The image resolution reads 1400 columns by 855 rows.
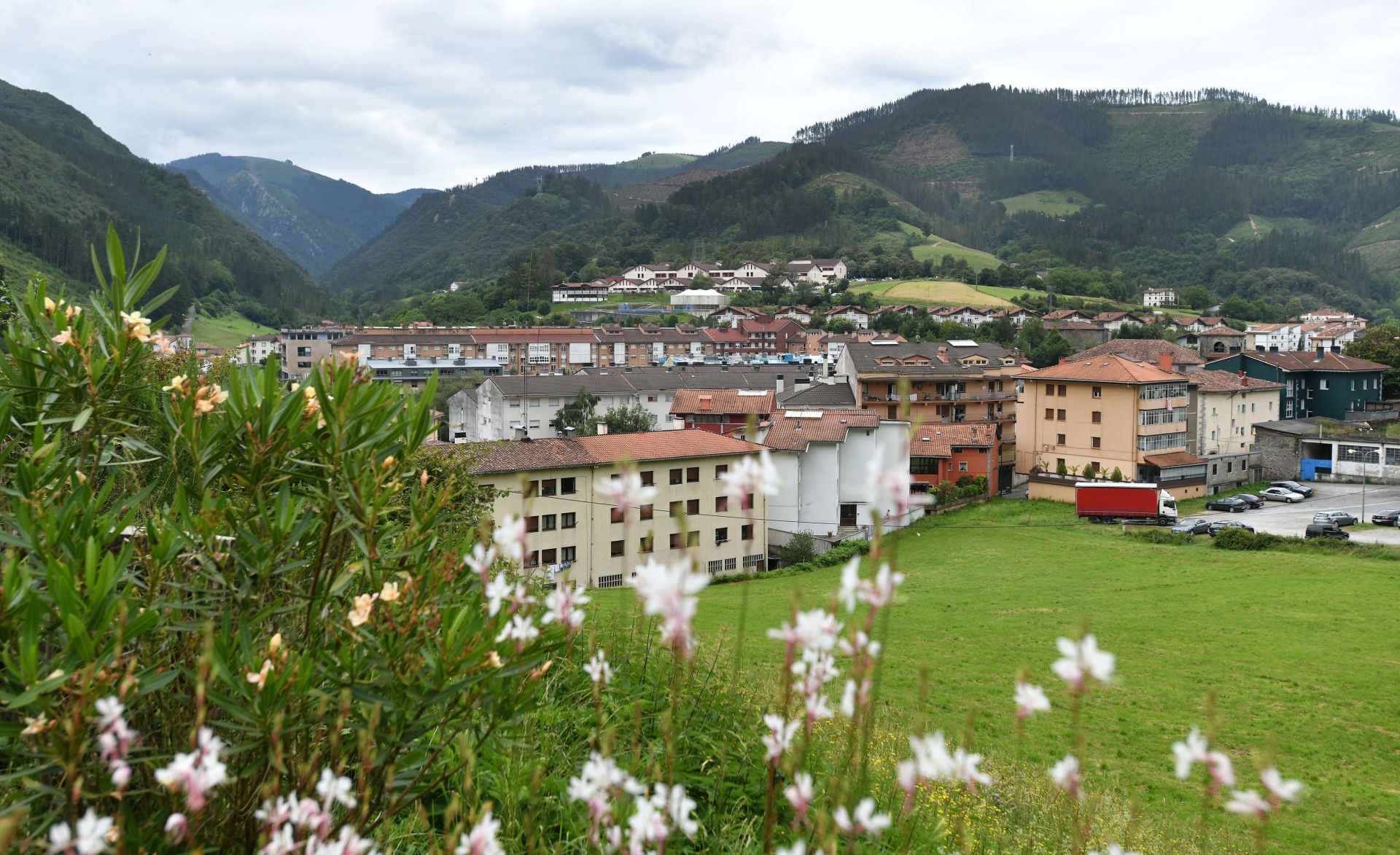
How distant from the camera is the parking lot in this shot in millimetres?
29859

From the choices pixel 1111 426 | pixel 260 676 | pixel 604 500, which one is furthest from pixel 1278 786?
Answer: pixel 1111 426

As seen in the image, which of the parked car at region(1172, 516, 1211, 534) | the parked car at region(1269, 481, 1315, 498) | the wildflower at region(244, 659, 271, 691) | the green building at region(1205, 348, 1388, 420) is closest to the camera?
the wildflower at region(244, 659, 271, 691)

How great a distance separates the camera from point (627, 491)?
1252 millimetres

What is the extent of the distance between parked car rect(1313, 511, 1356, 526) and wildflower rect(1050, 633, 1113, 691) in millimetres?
35246

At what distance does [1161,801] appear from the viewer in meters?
11.2

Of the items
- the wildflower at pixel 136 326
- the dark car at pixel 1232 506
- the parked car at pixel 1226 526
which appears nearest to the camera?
the wildflower at pixel 136 326

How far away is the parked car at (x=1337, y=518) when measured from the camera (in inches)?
1185

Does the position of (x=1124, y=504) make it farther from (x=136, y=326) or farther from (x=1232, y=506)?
(x=136, y=326)

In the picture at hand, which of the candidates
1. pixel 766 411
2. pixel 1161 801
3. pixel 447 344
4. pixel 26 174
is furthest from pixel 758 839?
pixel 26 174

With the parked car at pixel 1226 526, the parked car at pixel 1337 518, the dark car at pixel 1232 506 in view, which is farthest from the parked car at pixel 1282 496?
the parked car at pixel 1226 526

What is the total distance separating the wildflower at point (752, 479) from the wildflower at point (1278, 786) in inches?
27.5

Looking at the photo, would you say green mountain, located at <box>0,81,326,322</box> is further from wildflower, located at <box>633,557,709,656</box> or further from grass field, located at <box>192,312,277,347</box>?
wildflower, located at <box>633,557,709,656</box>

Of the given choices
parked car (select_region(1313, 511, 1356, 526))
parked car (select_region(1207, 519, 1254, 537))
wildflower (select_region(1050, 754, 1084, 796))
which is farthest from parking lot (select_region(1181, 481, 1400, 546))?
wildflower (select_region(1050, 754, 1084, 796))

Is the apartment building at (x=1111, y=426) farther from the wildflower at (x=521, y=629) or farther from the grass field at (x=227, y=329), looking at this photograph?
the grass field at (x=227, y=329)
